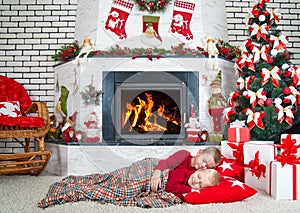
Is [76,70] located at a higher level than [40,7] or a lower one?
lower

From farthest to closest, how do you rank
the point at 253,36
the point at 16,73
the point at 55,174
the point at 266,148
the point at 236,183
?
the point at 16,73, the point at 55,174, the point at 253,36, the point at 266,148, the point at 236,183

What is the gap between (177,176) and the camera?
2398 millimetres

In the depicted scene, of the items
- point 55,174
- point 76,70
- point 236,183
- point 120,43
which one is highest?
point 120,43

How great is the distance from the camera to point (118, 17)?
13.2 feet

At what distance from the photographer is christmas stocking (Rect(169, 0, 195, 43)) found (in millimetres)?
3990

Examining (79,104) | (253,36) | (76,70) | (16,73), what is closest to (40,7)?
(16,73)

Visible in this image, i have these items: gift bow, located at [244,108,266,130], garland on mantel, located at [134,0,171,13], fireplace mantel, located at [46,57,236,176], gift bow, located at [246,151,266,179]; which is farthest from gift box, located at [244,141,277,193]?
garland on mantel, located at [134,0,171,13]

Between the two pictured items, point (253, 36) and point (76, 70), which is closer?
point (253, 36)

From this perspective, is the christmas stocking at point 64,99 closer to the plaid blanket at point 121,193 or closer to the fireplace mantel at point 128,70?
the fireplace mantel at point 128,70

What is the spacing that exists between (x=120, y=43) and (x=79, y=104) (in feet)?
2.47

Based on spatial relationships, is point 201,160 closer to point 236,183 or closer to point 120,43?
point 236,183

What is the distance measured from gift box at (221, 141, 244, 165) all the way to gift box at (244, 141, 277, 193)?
0.34 ft

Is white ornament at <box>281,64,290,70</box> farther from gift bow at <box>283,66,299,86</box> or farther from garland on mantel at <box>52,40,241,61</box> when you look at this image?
garland on mantel at <box>52,40,241,61</box>

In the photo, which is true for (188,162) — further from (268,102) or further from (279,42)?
(279,42)
